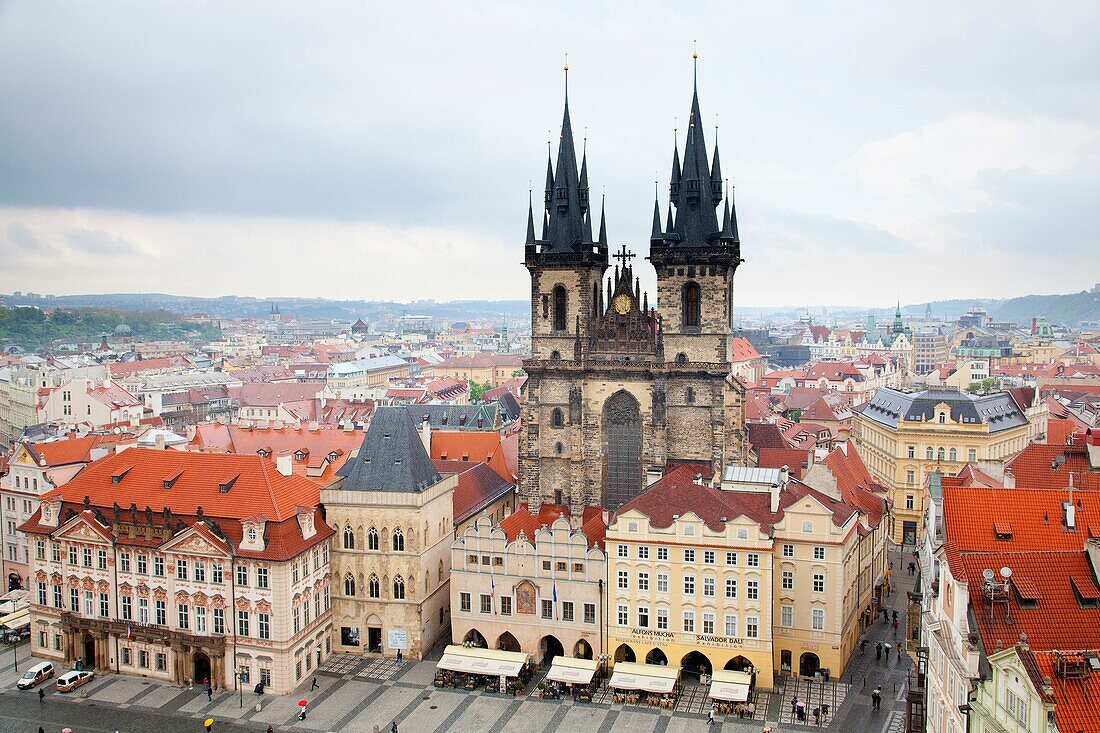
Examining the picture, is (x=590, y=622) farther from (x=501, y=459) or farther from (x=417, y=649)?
(x=501, y=459)

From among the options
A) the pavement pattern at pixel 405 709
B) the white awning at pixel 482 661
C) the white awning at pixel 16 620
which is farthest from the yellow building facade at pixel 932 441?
the white awning at pixel 16 620

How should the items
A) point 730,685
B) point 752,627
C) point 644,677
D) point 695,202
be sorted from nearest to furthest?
point 730,685, point 644,677, point 752,627, point 695,202

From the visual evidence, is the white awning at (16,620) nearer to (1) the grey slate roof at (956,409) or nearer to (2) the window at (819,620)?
(2) the window at (819,620)

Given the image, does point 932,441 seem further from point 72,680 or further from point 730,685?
point 72,680

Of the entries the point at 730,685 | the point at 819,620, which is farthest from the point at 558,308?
the point at 730,685

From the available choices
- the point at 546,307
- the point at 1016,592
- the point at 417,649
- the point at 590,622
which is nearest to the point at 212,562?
the point at 417,649

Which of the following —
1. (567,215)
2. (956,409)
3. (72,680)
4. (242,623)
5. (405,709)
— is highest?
(567,215)

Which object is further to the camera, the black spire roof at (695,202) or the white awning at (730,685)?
the black spire roof at (695,202)

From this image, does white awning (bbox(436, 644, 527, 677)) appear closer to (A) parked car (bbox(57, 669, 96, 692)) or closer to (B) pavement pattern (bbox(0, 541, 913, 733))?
(B) pavement pattern (bbox(0, 541, 913, 733))
